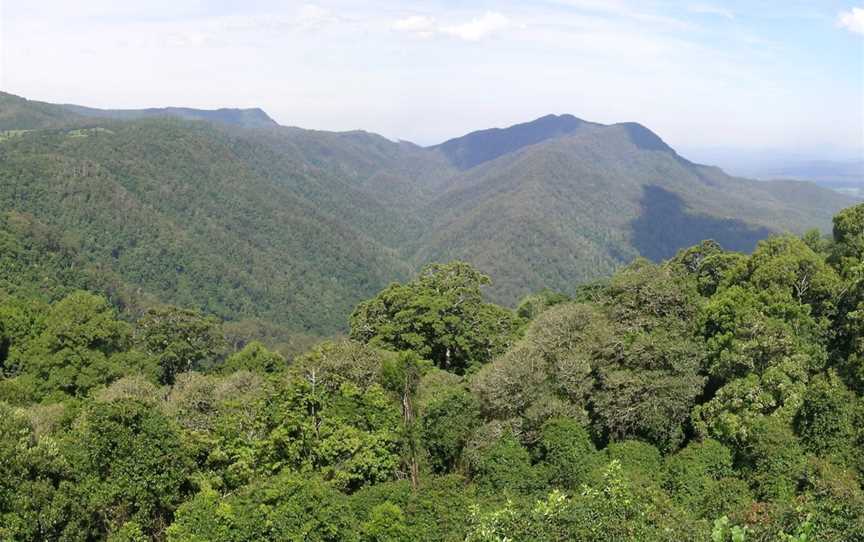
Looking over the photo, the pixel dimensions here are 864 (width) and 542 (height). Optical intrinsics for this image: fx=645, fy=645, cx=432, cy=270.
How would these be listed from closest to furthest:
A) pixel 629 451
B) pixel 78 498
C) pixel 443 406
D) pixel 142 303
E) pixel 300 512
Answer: pixel 300 512 → pixel 78 498 → pixel 629 451 → pixel 443 406 → pixel 142 303

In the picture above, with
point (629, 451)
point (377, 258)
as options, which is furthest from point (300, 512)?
point (377, 258)

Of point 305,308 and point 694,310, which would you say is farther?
point 305,308

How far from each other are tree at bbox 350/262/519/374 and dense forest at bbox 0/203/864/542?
5293mm

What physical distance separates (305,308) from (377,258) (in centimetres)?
4343

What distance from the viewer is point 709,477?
54.7 feet

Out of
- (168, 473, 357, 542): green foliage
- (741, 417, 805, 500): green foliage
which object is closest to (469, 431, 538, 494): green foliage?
(168, 473, 357, 542): green foliage

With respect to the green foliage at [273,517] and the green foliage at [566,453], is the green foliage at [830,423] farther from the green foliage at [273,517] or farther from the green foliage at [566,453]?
the green foliage at [273,517]

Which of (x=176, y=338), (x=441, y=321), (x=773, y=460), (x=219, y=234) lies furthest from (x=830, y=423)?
(x=219, y=234)

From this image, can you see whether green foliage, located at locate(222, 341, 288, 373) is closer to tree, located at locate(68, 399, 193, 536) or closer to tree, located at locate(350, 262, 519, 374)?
tree, located at locate(350, 262, 519, 374)

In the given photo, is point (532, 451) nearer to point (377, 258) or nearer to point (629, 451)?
point (629, 451)

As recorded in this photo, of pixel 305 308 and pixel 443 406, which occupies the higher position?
pixel 443 406

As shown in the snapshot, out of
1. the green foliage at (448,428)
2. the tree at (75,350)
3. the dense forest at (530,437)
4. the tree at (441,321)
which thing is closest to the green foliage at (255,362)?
the tree at (441,321)

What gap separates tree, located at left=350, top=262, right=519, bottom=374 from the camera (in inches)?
1209

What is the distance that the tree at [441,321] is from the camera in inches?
1209
